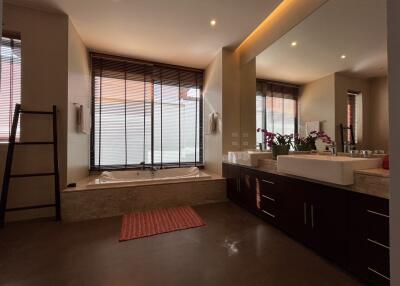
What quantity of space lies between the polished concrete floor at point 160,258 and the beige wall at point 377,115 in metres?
1.14

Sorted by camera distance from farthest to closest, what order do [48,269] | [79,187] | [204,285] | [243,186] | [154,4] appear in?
[243,186] → [79,187] → [154,4] → [48,269] → [204,285]

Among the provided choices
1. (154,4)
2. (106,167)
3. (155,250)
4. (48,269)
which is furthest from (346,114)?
(106,167)

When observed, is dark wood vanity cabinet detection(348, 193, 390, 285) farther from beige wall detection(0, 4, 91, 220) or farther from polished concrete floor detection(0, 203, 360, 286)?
beige wall detection(0, 4, 91, 220)

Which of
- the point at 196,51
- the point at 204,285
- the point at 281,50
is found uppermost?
the point at 196,51

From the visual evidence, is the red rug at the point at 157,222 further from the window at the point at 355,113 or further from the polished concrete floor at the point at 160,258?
the window at the point at 355,113

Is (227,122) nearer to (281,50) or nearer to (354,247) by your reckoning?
(281,50)

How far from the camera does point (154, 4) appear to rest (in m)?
2.33

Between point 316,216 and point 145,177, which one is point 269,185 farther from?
point 145,177

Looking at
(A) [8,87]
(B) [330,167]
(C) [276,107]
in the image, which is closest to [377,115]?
(B) [330,167]

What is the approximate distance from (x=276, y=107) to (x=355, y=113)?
116 cm

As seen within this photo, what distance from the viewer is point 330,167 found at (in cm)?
160

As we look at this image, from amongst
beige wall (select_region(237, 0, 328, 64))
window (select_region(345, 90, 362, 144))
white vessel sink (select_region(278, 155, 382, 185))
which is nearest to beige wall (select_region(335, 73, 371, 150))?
window (select_region(345, 90, 362, 144))

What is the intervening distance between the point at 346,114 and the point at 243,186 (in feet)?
5.18

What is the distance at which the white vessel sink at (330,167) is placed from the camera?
4.96 ft
